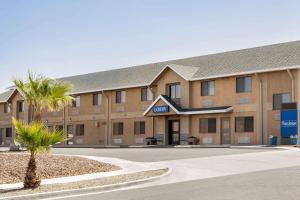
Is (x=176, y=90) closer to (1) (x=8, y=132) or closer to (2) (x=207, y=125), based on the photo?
(2) (x=207, y=125)

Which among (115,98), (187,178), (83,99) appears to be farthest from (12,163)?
(83,99)

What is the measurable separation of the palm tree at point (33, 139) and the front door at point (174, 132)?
30715 mm

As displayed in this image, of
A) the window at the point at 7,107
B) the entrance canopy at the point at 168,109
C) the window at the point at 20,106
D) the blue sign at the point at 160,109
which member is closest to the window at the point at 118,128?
the entrance canopy at the point at 168,109

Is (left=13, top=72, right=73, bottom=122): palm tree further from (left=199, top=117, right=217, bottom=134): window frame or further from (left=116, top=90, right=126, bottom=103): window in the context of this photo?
(left=116, top=90, right=126, bottom=103): window

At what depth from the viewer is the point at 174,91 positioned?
46.0m

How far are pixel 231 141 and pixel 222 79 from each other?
4809mm

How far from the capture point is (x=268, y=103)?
1544 inches

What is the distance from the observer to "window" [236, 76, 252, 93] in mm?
40688

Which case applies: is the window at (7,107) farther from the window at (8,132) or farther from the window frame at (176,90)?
the window frame at (176,90)

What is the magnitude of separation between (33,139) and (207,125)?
95.7 ft

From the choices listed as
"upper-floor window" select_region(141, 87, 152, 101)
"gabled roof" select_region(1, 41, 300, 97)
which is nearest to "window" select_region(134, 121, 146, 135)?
"upper-floor window" select_region(141, 87, 152, 101)

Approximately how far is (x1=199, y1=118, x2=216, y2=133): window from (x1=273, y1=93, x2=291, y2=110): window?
551 centimetres

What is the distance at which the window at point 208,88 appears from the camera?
43.1m

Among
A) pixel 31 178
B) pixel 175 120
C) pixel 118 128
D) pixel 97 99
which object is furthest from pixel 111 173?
pixel 97 99
